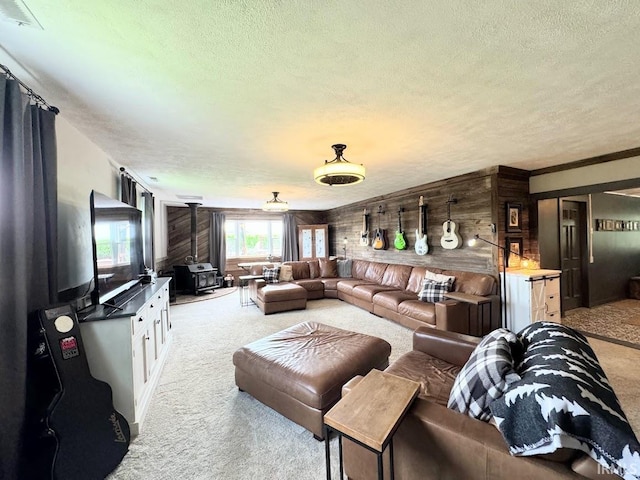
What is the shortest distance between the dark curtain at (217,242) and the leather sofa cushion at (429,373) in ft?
21.4

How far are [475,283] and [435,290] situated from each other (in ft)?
1.84

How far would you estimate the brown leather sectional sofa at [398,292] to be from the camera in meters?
3.55

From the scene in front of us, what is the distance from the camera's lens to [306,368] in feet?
6.36

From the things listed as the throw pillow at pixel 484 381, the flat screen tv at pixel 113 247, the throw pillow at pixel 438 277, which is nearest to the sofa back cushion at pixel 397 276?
the throw pillow at pixel 438 277

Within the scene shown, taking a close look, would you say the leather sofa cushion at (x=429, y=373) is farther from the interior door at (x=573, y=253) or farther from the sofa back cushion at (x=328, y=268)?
the sofa back cushion at (x=328, y=268)

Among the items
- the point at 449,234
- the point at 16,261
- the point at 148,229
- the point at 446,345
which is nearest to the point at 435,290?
the point at 449,234

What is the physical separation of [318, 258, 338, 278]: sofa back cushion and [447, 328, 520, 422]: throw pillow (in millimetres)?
5272

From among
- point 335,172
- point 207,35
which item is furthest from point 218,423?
point 207,35

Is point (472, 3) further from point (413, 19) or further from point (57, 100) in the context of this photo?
point (57, 100)

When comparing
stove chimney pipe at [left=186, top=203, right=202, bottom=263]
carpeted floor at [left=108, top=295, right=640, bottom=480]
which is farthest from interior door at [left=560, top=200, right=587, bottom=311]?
stove chimney pipe at [left=186, top=203, right=202, bottom=263]

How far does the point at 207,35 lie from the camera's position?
1206 mm

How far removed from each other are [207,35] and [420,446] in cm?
210

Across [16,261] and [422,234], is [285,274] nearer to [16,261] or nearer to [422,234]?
[422,234]

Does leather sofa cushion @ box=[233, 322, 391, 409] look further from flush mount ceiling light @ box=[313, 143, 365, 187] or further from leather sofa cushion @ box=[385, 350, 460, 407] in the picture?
flush mount ceiling light @ box=[313, 143, 365, 187]
